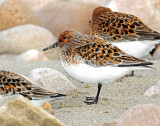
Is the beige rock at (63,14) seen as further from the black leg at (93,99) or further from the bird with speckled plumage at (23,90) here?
the bird with speckled plumage at (23,90)

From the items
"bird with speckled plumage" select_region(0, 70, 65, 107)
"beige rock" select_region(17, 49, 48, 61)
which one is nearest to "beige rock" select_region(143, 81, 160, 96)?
"bird with speckled plumage" select_region(0, 70, 65, 107)

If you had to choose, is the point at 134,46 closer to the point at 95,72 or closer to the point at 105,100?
the point at 105,100

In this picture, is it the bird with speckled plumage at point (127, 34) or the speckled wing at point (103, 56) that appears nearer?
the speckled wing at point (103, 56)

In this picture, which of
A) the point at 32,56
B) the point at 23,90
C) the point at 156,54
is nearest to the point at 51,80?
the point at 23,90

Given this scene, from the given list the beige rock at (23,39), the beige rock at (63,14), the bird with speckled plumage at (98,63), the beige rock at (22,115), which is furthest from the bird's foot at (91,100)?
the beige rock at (63,14)

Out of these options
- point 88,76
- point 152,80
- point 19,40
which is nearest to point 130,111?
point 88,76

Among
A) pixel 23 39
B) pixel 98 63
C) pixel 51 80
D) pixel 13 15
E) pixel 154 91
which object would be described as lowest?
pixel 154 91
